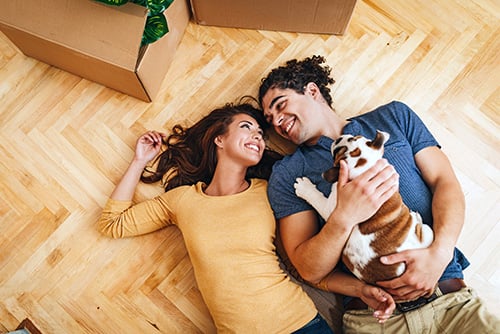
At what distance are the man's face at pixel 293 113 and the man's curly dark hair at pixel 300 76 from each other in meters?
0.03

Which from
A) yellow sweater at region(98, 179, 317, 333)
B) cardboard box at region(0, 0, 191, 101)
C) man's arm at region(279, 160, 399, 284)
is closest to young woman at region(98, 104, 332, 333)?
yellow sweater at region(98, 179, 317, 333)

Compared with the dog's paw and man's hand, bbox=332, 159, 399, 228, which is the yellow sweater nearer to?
the dog's paw

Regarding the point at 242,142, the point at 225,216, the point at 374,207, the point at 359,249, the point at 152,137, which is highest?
the point at 374,207

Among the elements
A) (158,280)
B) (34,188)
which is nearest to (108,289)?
(158,280)

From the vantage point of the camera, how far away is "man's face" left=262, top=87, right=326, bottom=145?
1434mm

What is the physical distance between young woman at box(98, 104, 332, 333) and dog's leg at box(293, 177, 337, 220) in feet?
0.54

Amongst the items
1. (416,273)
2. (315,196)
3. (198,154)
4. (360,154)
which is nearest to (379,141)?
(360,154)

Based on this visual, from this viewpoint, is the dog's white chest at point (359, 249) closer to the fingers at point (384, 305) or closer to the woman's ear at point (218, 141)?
the fingers at point (384, 305)

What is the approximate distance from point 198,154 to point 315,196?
1.82ft

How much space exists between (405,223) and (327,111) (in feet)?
1.64

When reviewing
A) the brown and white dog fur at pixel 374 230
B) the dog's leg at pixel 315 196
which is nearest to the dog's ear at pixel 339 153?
the brown and white dog fur at pixel 374 230

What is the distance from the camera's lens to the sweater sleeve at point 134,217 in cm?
151

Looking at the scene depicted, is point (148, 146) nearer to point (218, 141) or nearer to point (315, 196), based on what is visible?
point (218, 141)

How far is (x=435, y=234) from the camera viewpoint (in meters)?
1.27
